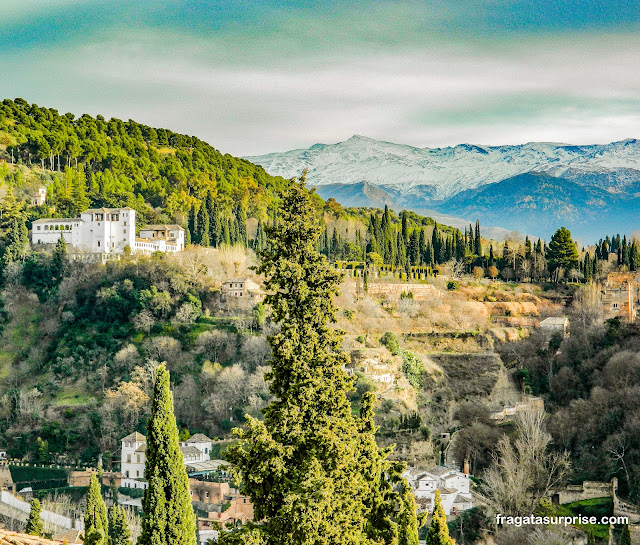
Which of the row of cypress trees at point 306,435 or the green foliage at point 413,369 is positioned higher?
the row of cypress trees at point 306,435

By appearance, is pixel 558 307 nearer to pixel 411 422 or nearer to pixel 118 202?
pixel 411 422

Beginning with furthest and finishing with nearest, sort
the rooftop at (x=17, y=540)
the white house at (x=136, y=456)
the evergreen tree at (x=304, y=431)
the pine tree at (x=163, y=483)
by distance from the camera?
the white house at (x=136, y=456)
the pine tree at (x=163, y=483)
the rooftop at (x=17, y=540)
the evergreen tree at (x=304, y=431)

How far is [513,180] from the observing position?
588 ft

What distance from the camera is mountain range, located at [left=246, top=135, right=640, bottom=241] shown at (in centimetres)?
16300

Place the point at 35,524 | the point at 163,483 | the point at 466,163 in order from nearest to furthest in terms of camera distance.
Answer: the point at 163,483 < the point at 35,524 < the point at 466,163

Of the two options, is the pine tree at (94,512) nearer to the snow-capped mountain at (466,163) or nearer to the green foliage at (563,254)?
the green foliage at (563,254)

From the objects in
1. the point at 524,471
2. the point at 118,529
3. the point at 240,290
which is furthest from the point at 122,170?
the point at 118,529

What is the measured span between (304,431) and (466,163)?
17839cm

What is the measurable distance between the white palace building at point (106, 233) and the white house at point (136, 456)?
17.8 metres

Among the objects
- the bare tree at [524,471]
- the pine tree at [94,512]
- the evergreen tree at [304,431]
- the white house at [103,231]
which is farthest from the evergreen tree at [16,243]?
the evergreen tree at [304,431]

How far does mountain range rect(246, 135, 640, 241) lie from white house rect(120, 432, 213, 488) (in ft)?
377

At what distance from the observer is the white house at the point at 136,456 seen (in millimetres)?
38906

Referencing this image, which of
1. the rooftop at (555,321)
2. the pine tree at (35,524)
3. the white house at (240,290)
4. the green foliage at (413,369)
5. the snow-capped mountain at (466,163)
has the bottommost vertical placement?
the pine tree at (35,524)

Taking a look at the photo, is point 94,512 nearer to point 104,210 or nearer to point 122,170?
point 104,210
